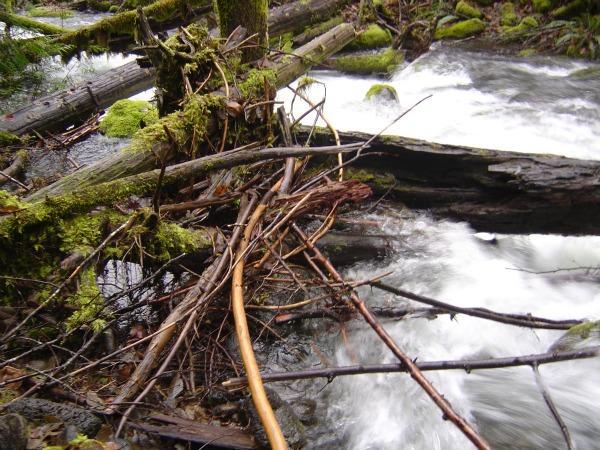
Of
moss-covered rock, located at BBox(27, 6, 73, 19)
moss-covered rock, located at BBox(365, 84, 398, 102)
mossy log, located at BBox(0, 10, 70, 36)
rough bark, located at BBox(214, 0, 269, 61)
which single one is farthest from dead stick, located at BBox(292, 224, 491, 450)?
moss-covered rock, located at BBox(27, 6, 73, 19)

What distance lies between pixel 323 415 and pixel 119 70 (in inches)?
207

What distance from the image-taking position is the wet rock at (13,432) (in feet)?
5.58

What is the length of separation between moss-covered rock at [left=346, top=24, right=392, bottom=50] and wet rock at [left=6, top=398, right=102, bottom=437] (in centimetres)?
943

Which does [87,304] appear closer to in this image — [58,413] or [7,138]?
[58,413]

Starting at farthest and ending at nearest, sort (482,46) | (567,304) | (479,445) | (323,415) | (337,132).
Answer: (482,46)
(337,132)
(567,304)
(323,415)
(479,445)

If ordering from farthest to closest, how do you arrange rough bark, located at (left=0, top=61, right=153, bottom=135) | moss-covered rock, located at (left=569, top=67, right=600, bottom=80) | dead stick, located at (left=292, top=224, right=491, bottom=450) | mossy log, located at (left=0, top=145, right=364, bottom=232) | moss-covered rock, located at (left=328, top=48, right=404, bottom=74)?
moss-covered rock, located at (left=328, top=48, right=404, bottom=74), moss-covered rock, located at (left=569, top=67, right=600, bottom=80), rough bark, located at (left=0, top=61, right=153, bottom=135), mossy log, located at (left=0, top=145, right=364, bottom=232), dead stick, located at (left=292, top=224, right=491, bottom=450)

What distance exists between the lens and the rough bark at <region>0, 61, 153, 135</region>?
5.33m

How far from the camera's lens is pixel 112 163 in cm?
296

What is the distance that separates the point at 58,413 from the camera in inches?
79.5

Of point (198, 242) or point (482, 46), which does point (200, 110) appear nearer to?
point (198, 242)

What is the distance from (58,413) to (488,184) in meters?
3.55

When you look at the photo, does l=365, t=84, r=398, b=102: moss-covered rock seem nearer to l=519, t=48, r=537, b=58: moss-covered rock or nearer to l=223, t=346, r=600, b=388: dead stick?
l=519, t=48, r=537, b=58: moss-covered rock

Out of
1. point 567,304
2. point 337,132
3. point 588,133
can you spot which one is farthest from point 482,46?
point 567,304

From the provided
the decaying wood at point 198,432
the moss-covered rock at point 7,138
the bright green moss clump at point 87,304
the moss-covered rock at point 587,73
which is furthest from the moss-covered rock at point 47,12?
the decaying wood at point 198,432
